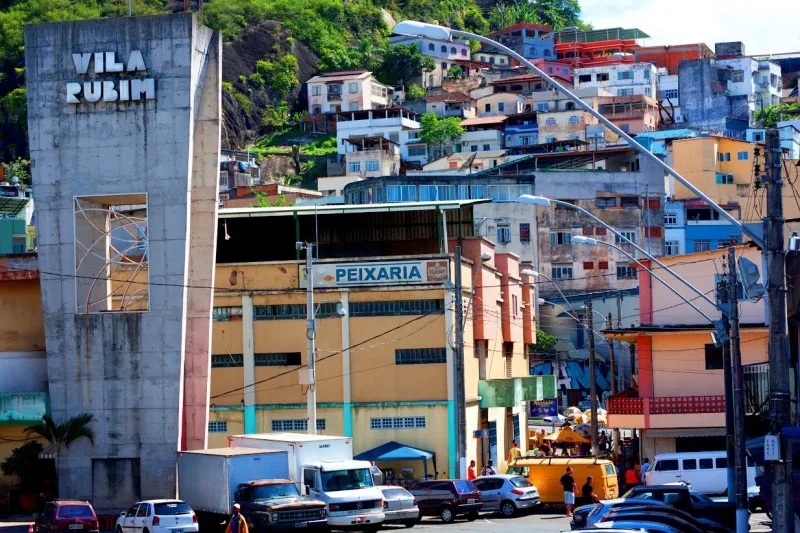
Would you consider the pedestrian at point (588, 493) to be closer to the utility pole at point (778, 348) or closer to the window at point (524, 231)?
the utility pole at point (778, 348)

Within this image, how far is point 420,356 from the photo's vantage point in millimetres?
54594

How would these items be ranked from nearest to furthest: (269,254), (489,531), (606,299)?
(489,531)
(269,254)
(606,299)

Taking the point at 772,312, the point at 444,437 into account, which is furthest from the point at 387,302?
the point at 772,312

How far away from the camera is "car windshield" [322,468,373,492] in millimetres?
39188

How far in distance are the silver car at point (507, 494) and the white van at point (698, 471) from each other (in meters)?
4.20

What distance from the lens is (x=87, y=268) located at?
152ft

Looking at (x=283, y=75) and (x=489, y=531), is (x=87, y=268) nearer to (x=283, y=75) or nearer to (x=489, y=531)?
(x=489, y=531)

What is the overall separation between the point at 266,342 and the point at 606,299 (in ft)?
138

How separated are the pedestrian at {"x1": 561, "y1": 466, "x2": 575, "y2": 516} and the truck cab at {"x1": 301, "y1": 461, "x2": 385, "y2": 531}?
8010 mm

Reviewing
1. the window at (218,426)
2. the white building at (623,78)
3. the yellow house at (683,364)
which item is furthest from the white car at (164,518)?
the white building at (623,78)

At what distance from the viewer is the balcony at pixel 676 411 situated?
176ft

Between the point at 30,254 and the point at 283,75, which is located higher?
the point at 283,75

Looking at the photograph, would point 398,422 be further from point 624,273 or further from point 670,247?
point 670,247

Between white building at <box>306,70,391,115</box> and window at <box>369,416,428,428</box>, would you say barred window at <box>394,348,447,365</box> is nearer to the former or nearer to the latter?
window at <box>369,416,428,428</box>
